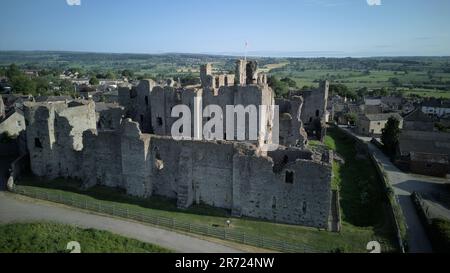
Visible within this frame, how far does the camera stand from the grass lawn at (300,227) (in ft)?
75.1

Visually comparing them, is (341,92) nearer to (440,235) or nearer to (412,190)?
(412,190)

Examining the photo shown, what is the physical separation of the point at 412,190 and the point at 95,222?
1128 inches

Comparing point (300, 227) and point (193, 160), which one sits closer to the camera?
point (300, 227)

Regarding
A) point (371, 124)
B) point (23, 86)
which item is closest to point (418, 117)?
point (371, 124)

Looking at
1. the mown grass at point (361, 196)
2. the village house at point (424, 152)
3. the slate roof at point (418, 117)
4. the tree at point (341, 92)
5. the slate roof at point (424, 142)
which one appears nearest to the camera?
the mown grass at point (361, 196)

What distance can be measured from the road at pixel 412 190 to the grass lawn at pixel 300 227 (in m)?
1.64

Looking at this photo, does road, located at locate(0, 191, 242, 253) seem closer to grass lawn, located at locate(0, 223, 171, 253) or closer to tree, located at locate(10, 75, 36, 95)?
grass lawn, located at locate(0, 223, 171, 253)

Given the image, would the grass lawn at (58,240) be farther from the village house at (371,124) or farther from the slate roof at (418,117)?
→ the slate roof at (418,117)

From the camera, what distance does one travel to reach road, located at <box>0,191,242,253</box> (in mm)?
21922

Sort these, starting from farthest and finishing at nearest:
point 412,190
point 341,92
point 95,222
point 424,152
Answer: point 341,92
point 424,152
point 412,190
point 95,222

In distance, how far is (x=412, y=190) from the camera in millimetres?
34594

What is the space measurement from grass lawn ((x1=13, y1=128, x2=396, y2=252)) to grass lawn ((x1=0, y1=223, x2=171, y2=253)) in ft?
15.7

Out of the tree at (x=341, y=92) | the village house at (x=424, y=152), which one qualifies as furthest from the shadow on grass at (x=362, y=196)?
the tree at (x=341, y=92)

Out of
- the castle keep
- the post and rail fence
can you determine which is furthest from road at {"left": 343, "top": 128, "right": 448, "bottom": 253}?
the post and rail fence
